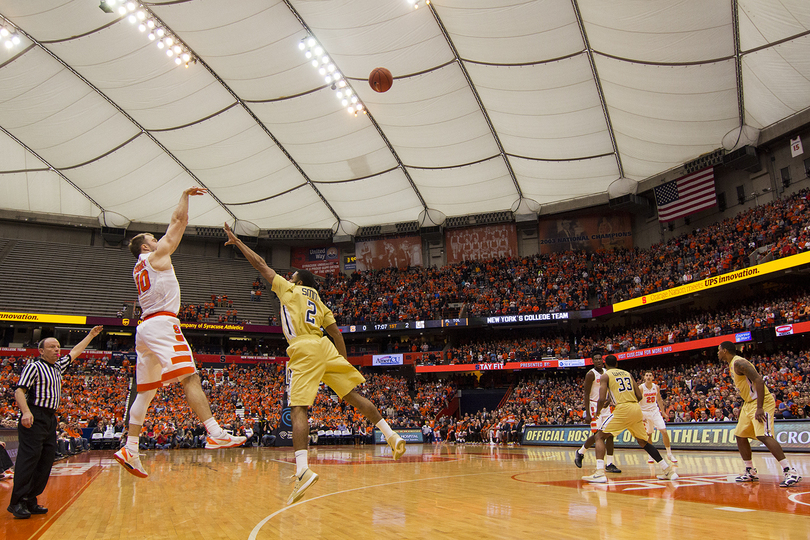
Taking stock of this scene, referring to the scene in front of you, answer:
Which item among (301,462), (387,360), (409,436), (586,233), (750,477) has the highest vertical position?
(586,233)

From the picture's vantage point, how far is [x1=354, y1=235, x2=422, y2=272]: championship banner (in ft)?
141

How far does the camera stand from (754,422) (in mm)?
8109

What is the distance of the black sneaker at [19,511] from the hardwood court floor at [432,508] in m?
0.08

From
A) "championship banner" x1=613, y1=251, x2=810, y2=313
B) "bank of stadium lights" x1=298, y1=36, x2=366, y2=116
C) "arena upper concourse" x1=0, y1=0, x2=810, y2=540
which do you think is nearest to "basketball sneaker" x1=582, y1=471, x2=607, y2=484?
"arena upper concourse" x1=0, y1=0, x2=810, y2=540

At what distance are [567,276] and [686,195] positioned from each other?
858cm

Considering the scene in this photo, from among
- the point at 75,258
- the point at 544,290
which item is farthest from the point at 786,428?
the point at 75,258

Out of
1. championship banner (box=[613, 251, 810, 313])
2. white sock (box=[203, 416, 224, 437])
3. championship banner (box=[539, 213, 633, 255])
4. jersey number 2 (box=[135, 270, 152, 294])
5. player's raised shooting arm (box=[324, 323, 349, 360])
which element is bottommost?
white sock (box=[203, 416, 224, 437])

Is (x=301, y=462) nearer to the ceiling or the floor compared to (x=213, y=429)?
nearer to the floor

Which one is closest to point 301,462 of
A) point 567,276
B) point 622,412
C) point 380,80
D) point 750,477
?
point 622,412

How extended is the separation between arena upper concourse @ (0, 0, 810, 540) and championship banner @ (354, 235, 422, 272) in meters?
0.20

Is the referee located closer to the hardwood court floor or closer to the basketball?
the hardwood court floor

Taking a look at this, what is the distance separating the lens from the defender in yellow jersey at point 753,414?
7.73m

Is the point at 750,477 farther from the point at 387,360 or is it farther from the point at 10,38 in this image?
the point at 387,360

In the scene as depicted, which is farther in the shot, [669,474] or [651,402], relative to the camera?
[651,402]
